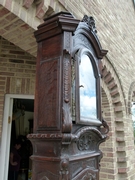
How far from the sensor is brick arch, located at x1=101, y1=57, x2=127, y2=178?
2908 millimetres

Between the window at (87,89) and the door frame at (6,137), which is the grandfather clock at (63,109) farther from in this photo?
the door frame at (6,137)

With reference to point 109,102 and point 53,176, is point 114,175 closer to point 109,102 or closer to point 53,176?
point 109,102

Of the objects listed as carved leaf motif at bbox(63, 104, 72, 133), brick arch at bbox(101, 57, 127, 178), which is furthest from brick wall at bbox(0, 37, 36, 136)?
carved leaf motif at bbox(63, 104, 72, 133)

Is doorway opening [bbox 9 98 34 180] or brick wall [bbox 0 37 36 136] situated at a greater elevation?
brick wall [bbox 0 37 36 136]

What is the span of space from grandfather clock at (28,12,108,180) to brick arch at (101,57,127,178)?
173 centimetres

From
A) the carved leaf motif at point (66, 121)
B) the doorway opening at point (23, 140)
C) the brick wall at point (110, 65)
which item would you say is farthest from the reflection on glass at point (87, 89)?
the doorway opening at point (23, 140)

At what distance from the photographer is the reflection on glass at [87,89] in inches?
45.5

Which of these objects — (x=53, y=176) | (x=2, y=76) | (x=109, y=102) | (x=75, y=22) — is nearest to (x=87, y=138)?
(x=53, y=176)

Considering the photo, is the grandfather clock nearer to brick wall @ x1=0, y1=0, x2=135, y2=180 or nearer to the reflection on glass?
the reflection on glass

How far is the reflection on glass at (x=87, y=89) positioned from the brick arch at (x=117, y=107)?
5.07 ft

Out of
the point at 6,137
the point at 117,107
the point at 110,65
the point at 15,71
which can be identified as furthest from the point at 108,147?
the point at 15,71

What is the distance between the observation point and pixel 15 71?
241 cm

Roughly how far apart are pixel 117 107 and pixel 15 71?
6.23 feet

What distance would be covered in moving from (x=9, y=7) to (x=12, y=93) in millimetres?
1254
